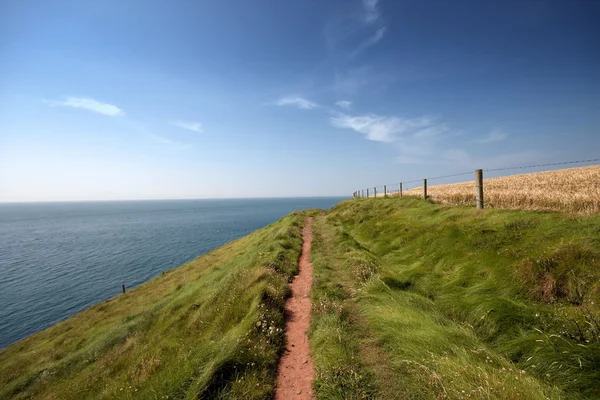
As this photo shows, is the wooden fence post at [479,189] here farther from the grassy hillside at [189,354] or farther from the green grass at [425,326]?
the grassy hillside at [189,354]

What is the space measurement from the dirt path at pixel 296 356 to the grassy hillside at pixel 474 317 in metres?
0.31

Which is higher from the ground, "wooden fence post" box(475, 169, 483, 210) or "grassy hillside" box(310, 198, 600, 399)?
"wooden fence post" box(475, 169, 483, 210)

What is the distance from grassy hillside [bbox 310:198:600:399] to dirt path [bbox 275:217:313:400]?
12.1 inches

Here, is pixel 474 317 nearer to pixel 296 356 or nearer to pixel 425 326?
pixel 425 326

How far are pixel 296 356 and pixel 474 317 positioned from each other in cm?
458

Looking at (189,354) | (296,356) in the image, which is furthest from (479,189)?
(189,354)

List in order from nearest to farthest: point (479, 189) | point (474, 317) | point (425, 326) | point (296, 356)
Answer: point (425, 326)
point (296, 356)
point (474, 317)
point (479, 189)

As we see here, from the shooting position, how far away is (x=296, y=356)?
5.92 m

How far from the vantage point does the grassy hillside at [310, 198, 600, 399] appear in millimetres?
3994

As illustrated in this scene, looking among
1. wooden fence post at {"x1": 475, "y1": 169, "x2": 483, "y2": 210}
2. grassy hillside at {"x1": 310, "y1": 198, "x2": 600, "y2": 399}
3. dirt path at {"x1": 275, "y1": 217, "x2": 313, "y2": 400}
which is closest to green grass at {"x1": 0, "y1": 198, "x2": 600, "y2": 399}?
grassy hillside at {"x1": 310, "y1": 198, "x2": 600, "y2": 399}

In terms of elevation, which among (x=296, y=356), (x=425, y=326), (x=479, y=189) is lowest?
(x=296, y=356)

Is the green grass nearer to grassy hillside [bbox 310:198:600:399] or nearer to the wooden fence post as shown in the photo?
grassy hillside [bbox 310:198:600:399]

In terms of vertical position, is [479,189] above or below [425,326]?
above

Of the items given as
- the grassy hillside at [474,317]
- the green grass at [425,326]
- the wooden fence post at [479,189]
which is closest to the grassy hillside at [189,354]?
the green grass at [425,326]
